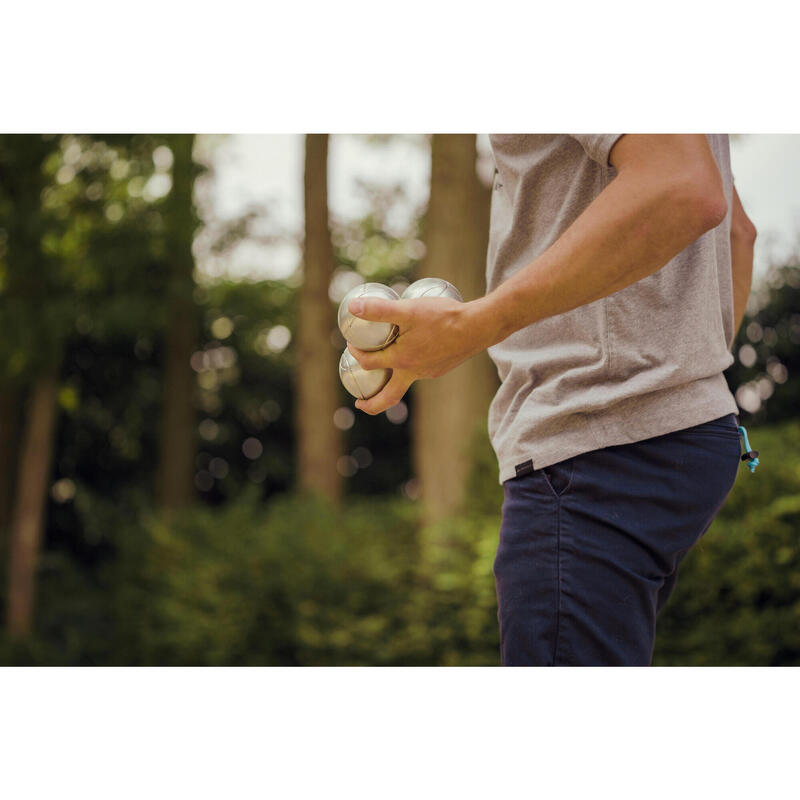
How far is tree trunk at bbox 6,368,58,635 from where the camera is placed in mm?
6695

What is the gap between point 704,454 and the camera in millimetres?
1056

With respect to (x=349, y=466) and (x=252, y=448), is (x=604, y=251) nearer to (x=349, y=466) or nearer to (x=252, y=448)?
(x=349, y=466)

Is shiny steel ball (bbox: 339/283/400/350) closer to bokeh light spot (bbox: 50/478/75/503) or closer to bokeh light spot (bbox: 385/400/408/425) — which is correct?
bokeh light spot (bbox: 385/400/408/425)

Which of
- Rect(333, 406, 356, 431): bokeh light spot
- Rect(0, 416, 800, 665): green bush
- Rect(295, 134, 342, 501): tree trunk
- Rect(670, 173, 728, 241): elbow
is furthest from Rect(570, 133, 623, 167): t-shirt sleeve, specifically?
Rect(333, 406, 356, 431): bokeh light spot

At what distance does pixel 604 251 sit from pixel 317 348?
18.6 feet

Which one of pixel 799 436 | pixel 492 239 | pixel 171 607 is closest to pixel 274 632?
pixel 171 607

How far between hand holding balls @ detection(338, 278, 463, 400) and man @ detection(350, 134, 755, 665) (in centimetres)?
2

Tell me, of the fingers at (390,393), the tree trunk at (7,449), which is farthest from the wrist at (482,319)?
the tree trunk at (7,449)

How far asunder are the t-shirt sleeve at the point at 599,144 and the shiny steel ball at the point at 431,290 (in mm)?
216

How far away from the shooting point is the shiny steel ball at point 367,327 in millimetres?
971

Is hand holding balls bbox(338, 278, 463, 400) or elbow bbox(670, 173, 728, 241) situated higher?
elbow bbox(670, 173, 728, 241)

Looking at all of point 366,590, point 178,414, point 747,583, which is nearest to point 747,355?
point 747,583

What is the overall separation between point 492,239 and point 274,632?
14.2 feet
